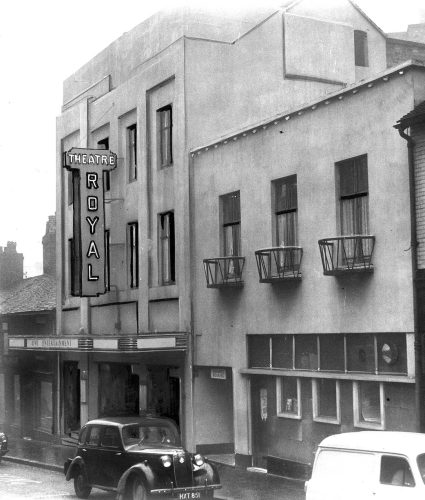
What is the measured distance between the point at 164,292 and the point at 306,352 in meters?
7.13

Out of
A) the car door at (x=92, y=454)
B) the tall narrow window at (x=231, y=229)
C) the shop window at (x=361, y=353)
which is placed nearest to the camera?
the car door at (x=92, y=454)

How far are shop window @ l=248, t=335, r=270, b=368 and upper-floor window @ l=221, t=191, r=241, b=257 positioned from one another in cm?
242

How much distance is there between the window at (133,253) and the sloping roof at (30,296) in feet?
23.7

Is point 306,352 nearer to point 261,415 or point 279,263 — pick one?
point 279,263

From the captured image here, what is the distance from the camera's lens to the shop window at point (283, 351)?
21172 millimetres

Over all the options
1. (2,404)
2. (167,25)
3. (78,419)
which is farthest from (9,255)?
(167,25)

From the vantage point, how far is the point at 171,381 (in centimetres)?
2655

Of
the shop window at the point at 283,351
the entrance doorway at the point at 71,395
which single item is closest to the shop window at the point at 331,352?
the shop window at the point at 283,351

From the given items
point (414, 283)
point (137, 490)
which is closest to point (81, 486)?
point (137, 490)

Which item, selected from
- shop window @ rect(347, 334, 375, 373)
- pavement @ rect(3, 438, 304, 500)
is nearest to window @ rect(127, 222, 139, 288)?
pavement @ rect(3, 438, 304, 500)

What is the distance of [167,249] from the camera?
2714cm

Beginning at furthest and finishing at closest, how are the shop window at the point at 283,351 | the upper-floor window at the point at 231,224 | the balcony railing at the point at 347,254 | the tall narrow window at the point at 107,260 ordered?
the tall narrow window at the point at 107,260 < the upper-floor window at the point at 231,224 < the shop window at the point at 283,351 < the balcony railing at the point at 347,254

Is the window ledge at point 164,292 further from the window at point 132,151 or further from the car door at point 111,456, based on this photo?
the car door at point 111,456

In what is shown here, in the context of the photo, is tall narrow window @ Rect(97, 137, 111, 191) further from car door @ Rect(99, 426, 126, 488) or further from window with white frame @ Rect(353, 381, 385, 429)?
window with white frame @ Rect(353, 381, 385, 429)
